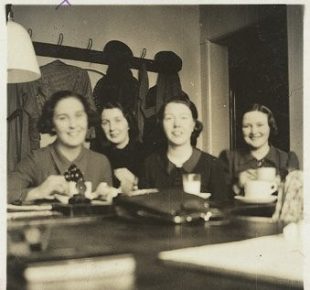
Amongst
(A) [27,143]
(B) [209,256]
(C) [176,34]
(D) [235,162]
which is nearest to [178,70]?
(C) [176,34]

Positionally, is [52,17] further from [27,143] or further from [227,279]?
[227,279]

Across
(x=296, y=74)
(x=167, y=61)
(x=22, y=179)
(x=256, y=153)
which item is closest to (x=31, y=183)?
(x=22, y=179)

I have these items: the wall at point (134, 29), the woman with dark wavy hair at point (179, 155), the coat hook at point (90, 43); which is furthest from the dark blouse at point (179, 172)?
the coat hook at point (90, 43)

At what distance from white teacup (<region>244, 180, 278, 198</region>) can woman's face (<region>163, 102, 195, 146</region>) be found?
0.15 m

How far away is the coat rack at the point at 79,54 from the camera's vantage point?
80cm

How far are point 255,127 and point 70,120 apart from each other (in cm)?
39

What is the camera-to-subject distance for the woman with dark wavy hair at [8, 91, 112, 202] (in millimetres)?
789

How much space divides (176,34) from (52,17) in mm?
246

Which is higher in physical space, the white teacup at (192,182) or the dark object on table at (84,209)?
the white teacup at (192,182)

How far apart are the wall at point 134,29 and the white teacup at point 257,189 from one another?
19 centimetres

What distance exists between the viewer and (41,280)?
482 mm

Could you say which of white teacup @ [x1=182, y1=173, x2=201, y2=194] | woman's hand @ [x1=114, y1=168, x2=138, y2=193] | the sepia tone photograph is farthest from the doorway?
woman's hand @ [x1=114, y1=168, x2=138, y2=193]

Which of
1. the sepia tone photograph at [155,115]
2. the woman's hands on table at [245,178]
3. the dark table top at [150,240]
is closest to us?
the dark table top at [150,240]

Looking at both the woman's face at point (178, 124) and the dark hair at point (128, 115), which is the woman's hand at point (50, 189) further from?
the woman's face at point (178, 124)
